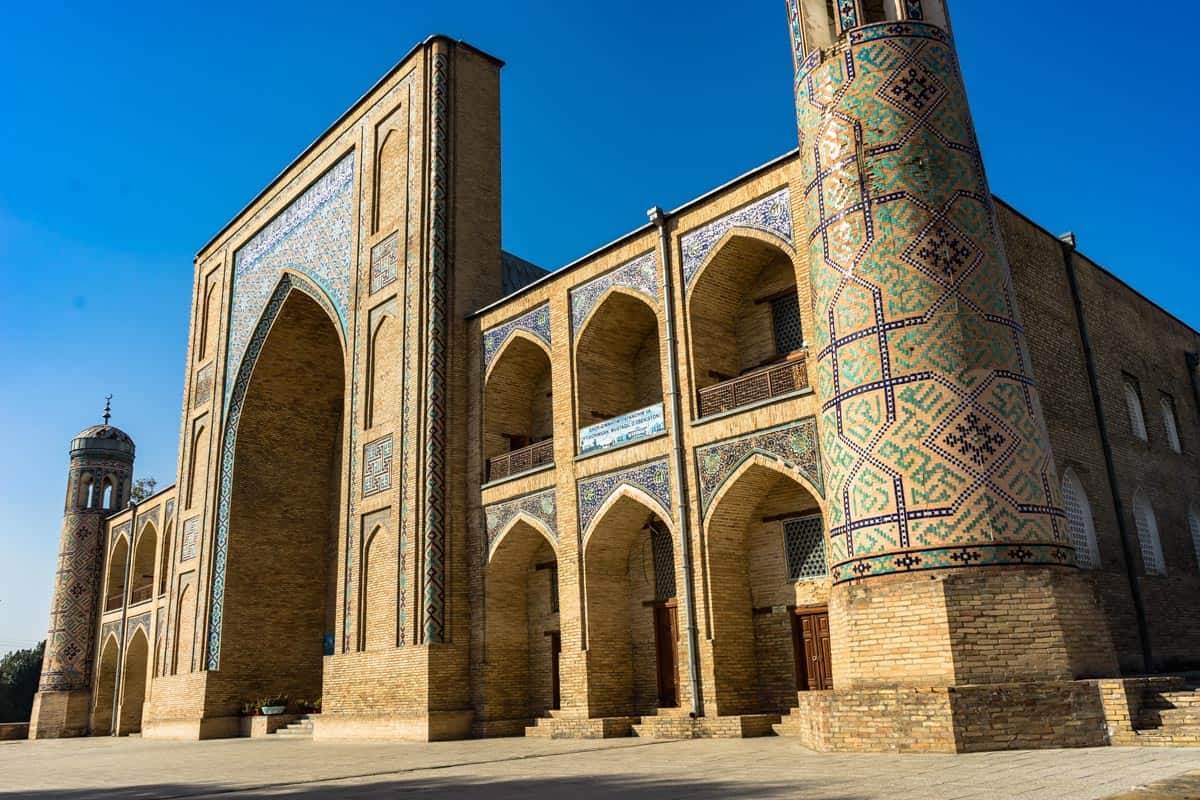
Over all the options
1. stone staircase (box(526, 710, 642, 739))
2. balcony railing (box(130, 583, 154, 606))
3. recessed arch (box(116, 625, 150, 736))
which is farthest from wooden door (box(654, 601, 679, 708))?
recessed arch (box(116, 625, 150, 736))

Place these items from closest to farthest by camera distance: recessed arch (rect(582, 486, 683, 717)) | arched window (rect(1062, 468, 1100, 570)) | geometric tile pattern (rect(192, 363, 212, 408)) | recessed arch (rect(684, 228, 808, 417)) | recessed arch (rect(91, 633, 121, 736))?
arched window (rect(1062, 468, 1100, 570))
recessed arch (rect(684, 228, 808, 417))
recessed arch (rect(582, 486, 683, 717))
geometric tile pattern (rect(192, 363, 212, 408))
recessed arch (rect(91, 633, 121, 736))

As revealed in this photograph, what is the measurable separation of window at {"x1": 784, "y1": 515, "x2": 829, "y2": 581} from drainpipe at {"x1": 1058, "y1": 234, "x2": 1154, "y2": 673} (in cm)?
325

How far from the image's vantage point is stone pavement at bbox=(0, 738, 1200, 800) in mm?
4695

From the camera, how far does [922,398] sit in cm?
739

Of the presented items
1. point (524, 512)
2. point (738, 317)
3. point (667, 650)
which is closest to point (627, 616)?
point (667, 650)

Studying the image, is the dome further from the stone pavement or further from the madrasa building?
the stone pavement

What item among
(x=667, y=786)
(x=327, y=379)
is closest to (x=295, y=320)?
(x=327, y=379)

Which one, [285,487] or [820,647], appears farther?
[285,487]

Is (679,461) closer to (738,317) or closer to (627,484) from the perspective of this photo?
(627,484)

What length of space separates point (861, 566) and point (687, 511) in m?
3.16

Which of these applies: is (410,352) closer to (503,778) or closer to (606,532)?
(606,532)

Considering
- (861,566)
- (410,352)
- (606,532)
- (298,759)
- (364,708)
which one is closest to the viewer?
(861,566)

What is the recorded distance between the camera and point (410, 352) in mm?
13820

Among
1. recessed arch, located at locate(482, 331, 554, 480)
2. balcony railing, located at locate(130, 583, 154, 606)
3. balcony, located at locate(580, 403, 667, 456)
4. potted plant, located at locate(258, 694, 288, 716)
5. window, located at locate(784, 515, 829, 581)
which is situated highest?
recessed arch, located at locate(482, 331, 554, 480)
